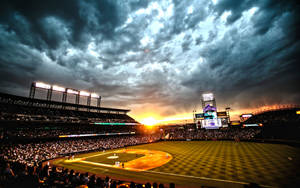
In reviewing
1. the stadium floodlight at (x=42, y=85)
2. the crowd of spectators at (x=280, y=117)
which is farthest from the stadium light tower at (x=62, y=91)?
the crowd of spectators at (x=280, y=117)

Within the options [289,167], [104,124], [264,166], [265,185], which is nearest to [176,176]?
[265,185]

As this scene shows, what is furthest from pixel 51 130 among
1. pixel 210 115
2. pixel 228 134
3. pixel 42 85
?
pixel 228 134

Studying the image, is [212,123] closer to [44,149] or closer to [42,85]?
[44,149]

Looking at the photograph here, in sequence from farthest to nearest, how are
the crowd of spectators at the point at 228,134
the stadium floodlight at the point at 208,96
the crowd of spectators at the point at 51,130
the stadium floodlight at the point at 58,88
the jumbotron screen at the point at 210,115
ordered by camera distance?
the stadium floodlight at the point at 208,96
the jumbotron screen at the point at 210,115
the crowd of spectators at the point at 228,134
the stadium floodlight at the point at 58,88
the crowd of spectators at the point at 51,130

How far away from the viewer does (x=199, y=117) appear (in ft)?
190

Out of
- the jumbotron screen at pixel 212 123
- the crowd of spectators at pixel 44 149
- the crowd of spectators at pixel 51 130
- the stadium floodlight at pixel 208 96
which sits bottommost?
the crowd of spectators at pixel 44 149

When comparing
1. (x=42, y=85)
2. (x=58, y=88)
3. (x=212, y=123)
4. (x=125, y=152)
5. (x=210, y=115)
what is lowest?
(x=125, y=152)

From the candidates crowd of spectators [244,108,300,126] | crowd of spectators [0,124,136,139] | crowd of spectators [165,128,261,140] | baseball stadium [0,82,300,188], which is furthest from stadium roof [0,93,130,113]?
crowd of spectators [244,108,300,126]

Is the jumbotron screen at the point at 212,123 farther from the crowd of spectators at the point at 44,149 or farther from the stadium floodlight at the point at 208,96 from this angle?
the crowd of spectators at the point at 44,149

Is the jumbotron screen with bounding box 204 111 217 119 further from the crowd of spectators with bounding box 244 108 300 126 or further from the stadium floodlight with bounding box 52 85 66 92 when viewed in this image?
the stadium floodlight with bounding box 52 85 66 92

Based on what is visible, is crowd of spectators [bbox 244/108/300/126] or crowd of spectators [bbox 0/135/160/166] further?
crowd of spectators [bbox 244/108/300/126]

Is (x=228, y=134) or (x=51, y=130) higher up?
(x=51, y=130)

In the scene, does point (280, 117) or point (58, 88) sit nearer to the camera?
point (58, 88)

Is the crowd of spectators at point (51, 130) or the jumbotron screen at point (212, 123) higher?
the jumbotron screen at point (212, 123)
